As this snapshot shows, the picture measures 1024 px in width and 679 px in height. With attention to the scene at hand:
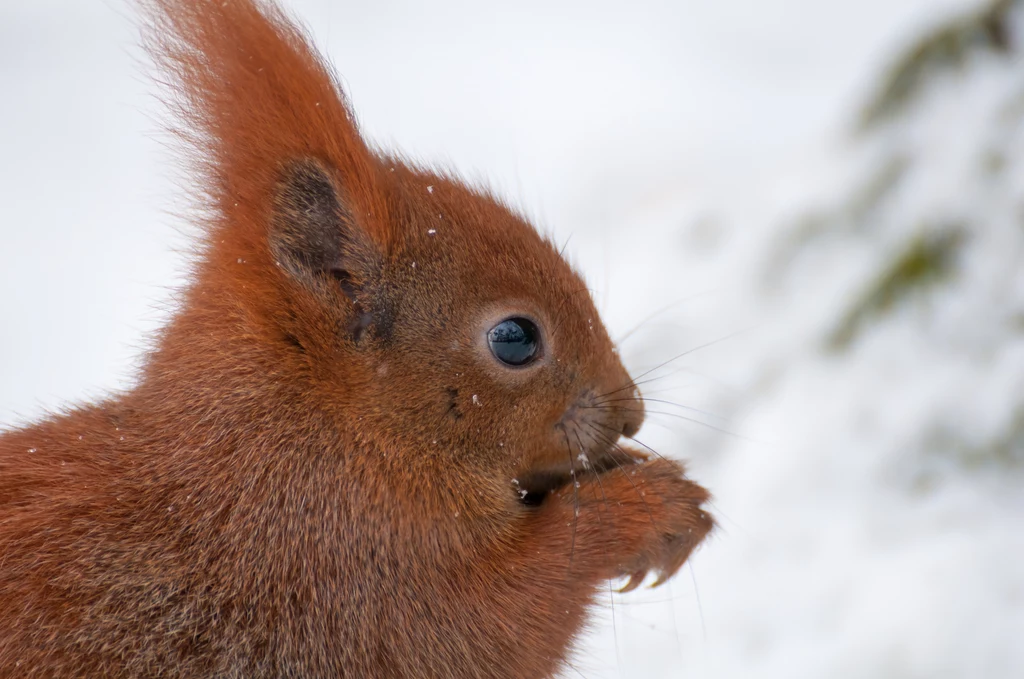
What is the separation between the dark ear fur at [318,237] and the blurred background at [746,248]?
231 millimetres

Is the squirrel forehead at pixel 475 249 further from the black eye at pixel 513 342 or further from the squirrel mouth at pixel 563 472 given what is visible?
the squirrel mouth at pixel 563 472

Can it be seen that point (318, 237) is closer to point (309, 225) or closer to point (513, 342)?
point (309, 225)

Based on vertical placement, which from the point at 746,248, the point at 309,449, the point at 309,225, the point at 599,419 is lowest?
the point at 309,449

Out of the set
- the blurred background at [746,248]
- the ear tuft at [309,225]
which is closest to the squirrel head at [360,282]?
the ear tuft at [309,225]

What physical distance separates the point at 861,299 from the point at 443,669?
183cm

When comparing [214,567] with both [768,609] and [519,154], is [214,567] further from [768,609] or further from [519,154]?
[519,154]

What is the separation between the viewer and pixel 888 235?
296cm

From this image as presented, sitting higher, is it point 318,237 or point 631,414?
point 631,414

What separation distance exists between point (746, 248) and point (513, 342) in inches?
81.8

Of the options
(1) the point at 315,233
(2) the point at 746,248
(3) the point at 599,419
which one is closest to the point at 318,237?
(1) the point at 315,233

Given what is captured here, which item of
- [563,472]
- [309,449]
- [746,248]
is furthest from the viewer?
[746,248]

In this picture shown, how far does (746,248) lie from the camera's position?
3516 mm

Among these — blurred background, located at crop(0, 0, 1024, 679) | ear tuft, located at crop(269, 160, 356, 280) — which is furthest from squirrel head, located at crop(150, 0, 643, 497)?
blurred background, located at crop(0, 0, 1024, 679)

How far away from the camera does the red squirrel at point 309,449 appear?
147cm
